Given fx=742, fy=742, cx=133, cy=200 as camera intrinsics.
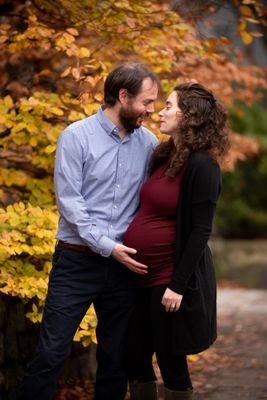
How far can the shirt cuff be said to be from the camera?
3564mm

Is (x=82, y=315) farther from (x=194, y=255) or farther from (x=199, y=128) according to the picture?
(x=199, y=128)

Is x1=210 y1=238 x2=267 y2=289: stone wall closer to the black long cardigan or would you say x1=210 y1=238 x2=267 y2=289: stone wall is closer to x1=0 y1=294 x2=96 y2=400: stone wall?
x1=0 y1=294 x2=96 y2=400: stone wall

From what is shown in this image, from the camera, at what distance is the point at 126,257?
11.7ft

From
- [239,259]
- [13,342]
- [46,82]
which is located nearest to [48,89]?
[46,82]

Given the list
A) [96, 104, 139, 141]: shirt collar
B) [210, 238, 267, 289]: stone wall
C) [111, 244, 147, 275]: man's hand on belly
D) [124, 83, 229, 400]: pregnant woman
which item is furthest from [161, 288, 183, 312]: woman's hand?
[210, 238, 267, 289]: stone wall

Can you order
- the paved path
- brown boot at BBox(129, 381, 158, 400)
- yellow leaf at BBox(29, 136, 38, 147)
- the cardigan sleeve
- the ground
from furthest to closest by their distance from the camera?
the paved path, the ground, yellow leaf at BBox(29, 136, 38, 147), brown boot at BBox(129, 381, 158, 400), the cardigan sleeve

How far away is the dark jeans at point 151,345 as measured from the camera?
12.0 ft

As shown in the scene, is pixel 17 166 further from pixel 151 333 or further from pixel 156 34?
pixel 151 333

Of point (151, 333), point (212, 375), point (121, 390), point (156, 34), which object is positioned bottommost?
point (212, 375)

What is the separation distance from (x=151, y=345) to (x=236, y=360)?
264cm

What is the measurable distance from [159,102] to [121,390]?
3.54 meters

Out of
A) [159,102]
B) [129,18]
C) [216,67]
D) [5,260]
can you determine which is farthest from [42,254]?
[216,67]

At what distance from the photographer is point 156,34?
215 inches

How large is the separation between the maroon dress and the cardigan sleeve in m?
0.10
